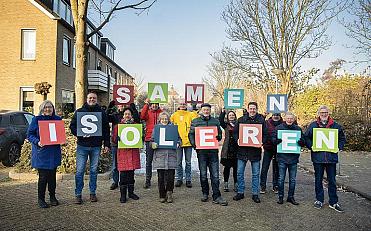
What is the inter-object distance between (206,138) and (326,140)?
249 centimetres

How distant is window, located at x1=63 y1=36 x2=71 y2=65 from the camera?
23547 millimetres

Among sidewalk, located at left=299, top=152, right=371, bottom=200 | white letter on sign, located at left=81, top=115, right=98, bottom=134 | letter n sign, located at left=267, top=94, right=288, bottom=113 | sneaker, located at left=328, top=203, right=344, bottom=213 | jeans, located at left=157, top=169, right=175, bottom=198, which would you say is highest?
letter n sign, located at left=267, top=94, right=288, bottom=113

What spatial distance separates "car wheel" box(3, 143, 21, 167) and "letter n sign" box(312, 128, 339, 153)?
9.29 meters

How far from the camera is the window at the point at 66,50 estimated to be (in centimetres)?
2355

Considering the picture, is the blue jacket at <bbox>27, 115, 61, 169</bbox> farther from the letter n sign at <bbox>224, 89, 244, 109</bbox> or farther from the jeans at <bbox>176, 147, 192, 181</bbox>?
the letter n sign at <bbox>224, 89, 244, 109</bbox>

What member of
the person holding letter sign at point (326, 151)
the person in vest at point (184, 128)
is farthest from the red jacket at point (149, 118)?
the person holding letter sign at point (326, 151)

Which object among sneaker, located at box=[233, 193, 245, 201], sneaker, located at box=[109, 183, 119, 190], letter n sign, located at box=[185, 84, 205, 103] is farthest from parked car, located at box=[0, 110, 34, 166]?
sneaker, located at box=[233, 193, 245, 201]

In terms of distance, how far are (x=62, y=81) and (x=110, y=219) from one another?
18871 millimetres

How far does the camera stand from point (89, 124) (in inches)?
275

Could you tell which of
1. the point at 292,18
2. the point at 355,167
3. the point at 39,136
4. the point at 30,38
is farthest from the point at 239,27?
the point at 39,136

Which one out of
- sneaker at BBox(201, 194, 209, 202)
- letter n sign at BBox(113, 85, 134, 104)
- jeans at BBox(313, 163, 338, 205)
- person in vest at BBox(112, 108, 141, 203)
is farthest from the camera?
letter n sign at BBox(113, 85, 134, 104)

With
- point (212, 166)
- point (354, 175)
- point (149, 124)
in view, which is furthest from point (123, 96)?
point (354, 175)

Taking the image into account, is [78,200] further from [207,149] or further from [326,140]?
[326,140]

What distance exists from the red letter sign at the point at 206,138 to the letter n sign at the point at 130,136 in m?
1.23
